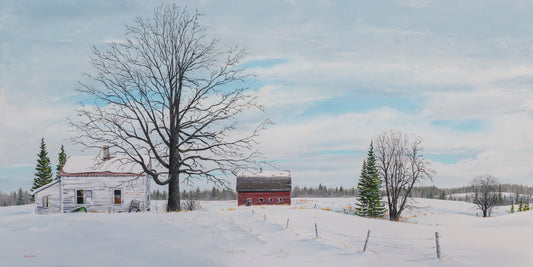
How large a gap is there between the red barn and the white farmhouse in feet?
56.6

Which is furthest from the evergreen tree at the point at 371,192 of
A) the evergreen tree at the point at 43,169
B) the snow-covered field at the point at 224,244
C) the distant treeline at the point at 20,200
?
the distant treeline at the point at 20,200

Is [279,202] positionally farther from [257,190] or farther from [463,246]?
[463,246]

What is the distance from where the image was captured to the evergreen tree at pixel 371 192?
50.2m

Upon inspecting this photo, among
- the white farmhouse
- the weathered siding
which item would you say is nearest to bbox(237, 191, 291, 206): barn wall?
the weathered siding

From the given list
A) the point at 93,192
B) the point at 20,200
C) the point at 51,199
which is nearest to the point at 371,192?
the point at 93,192

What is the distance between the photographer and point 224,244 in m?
17.3

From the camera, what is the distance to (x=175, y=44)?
26500mm

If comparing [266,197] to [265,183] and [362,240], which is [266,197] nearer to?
[265,183]

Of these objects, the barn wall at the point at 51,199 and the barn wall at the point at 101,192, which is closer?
the barn wall at the point at 101,192

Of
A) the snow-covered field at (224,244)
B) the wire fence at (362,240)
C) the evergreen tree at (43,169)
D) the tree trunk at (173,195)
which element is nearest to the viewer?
the snow-covered field at (224,244)

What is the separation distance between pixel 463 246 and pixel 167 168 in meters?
18.8

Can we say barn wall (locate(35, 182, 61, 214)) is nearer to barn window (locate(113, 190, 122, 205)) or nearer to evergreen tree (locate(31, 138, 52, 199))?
barn window (locate(113, 190, 122, 205))

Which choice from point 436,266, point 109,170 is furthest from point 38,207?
point 436,266

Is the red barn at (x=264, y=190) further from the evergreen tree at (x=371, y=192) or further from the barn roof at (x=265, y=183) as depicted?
the evergreen tree at (x=371, y=192)
